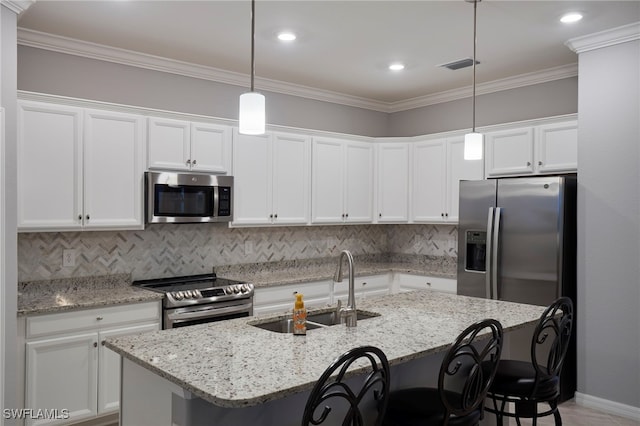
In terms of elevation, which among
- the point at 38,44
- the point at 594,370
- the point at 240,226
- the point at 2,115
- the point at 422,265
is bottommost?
the point at 594,370

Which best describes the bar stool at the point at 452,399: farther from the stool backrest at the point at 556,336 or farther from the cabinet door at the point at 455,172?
the cabinet door at the point at 455,172

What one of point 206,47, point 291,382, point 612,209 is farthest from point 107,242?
point 612,209

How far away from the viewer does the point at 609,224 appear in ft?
12.3

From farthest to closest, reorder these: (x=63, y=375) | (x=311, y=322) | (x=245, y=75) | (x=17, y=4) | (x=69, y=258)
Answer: (x=245, y=75) → (x=69, y=258) → (x=63, y=375) → (x=17, y=4) → (x=311, y=322)

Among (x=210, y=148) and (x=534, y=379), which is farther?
(x=210, y=148)

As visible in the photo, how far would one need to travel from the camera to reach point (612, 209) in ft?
12.3

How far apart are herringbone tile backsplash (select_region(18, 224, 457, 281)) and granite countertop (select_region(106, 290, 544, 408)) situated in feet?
6.25

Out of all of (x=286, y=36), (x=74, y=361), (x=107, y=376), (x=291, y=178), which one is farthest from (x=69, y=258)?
(x=286, y=36)

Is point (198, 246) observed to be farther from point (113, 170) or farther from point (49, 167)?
point (49, 167)

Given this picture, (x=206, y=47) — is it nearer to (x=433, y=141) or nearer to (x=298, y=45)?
(x=298, y=45)

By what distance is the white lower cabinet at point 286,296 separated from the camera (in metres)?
4.39

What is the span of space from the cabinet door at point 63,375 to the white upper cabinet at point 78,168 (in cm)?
79

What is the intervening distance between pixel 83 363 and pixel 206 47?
97.2 inches

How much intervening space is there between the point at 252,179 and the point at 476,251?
206 centimetres
